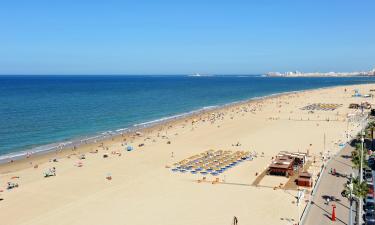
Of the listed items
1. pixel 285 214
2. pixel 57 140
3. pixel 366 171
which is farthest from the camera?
pixel 57 140

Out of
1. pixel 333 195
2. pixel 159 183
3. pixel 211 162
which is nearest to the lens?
pixel 333 195

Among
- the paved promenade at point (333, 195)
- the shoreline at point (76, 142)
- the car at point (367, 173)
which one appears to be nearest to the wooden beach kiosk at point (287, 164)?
the paved promenade at point (333, 195)

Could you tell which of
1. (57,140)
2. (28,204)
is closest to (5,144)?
(57,140)

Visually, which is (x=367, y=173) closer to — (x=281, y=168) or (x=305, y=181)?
(x=305, y=181)

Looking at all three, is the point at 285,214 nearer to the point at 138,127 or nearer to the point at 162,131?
the point at 162,131

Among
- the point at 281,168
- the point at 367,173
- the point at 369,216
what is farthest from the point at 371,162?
the point at 369,216

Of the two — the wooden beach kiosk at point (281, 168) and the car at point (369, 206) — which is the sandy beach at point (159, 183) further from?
the car at point (369, 206)
